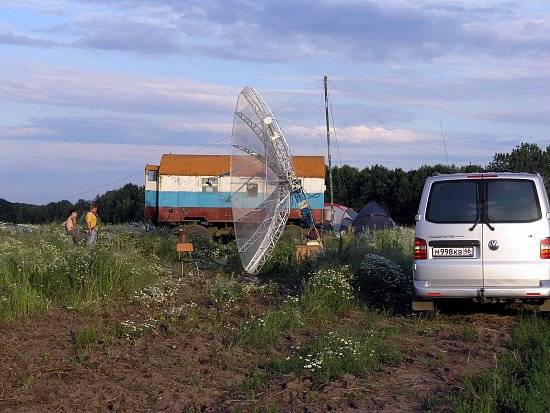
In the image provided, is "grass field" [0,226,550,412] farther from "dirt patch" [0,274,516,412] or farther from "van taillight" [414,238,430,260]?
"van taillight" [414,238,430,260]

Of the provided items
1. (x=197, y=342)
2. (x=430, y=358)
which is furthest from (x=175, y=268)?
(x=430, y=358)

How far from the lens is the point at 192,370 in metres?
9.19

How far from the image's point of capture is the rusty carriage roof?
35.2 m

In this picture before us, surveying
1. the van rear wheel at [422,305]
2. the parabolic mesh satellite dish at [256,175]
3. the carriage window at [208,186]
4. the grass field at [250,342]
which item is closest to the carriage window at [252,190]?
the parabolic mesh satellite dish at [256,175]

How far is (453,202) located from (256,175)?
20.9 ft

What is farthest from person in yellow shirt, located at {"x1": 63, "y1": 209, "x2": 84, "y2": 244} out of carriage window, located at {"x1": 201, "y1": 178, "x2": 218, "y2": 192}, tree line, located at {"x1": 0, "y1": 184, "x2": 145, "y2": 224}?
tree line, located at {"x1": 0, "y1": 184, "x2": 145, "y2": 224}

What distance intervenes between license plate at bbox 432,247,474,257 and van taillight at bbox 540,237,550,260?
3.05 feet

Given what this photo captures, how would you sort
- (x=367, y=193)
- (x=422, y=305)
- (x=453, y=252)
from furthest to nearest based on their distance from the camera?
(x=367, y=193) < (x=422, y=305) < (x=453, y=252)

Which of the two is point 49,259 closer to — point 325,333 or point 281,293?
point 281,293

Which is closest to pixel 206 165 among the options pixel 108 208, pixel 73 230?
pixel 73 230

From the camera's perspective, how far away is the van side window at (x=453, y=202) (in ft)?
39.0

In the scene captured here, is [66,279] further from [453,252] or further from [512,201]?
[512,201]

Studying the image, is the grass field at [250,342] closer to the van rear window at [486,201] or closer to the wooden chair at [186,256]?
the wooden chair at [186,256]

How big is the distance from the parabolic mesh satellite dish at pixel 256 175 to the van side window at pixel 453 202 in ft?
17.5
